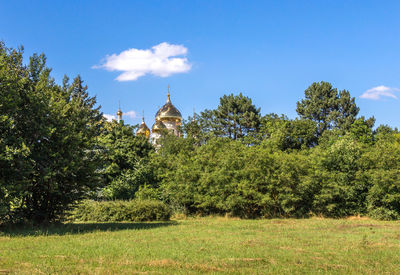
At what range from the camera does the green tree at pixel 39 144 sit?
16.1 m

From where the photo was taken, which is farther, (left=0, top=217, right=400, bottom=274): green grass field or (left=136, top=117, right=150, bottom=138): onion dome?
(left=136, top=117, right=150, bottom=138): onion dome

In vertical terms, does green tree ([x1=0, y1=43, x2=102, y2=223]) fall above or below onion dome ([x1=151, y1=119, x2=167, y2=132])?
below

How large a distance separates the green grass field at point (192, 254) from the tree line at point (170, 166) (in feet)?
10.2

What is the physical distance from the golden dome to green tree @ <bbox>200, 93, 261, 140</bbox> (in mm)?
9916

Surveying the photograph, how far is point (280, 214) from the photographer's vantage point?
28.1 meters

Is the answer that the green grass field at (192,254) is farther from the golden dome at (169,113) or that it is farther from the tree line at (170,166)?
the golden dome at (169,113)

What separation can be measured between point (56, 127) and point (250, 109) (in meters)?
39.1

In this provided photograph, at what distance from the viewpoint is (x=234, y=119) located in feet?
177

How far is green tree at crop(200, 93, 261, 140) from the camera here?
53125 millimetres

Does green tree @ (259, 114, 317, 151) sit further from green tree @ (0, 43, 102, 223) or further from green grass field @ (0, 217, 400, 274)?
green grass field @ (0, 217, 400, 274)

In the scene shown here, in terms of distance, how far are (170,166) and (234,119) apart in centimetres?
2155

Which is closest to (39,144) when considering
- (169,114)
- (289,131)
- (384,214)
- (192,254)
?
(192,254)

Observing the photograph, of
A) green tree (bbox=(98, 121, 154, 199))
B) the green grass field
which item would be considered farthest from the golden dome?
the green grass field

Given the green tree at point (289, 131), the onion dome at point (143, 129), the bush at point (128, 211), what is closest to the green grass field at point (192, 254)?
the bush at point (128, 211)
